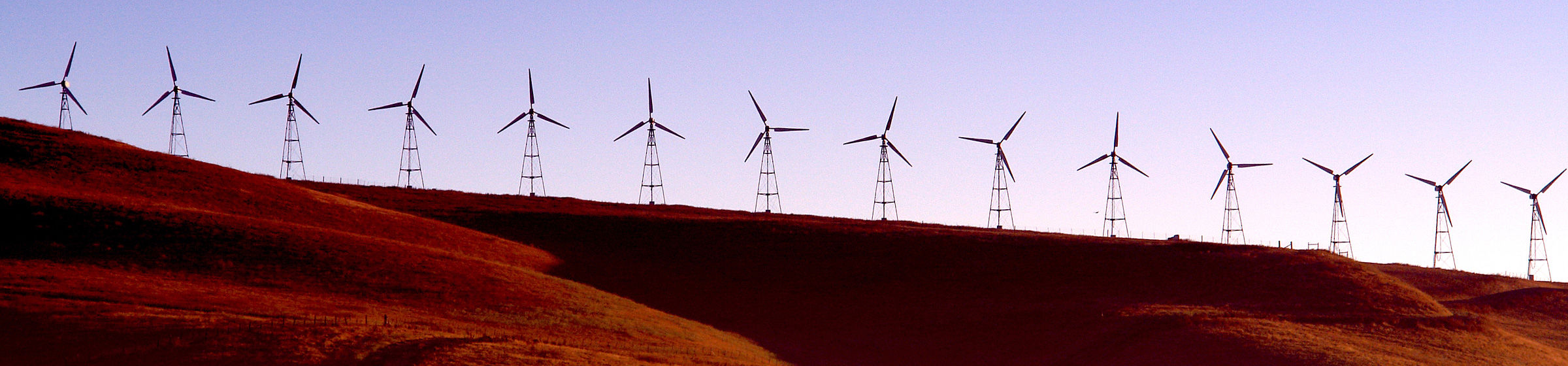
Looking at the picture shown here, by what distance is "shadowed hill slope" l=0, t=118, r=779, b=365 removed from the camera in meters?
34.1

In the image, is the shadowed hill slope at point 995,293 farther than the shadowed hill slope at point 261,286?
Yes

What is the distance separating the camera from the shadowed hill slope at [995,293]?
47312mm

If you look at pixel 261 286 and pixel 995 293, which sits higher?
pixel 995 293

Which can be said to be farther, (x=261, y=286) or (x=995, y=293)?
(x=995, y=293)

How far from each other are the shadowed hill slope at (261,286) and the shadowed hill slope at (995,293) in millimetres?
5675

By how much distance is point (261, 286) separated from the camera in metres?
48.6

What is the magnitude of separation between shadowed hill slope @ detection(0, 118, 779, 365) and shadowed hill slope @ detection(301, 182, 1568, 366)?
567cm

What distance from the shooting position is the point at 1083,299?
58688mm

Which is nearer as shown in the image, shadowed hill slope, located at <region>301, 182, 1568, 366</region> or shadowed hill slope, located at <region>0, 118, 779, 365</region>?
shadowed hill slope, located at <region>0, 118, 779, 365</region>

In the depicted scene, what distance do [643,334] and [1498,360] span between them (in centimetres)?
3027

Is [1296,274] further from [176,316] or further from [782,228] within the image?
[176,316]

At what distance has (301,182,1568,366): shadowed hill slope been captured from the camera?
47312 millimetres

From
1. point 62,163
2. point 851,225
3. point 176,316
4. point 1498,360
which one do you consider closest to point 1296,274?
point 1498,360

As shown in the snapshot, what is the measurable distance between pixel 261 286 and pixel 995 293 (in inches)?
1296
